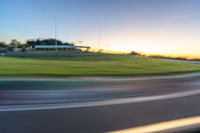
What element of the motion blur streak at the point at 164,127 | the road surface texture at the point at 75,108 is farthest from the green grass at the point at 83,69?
the motion blur streak at the point at 164,127

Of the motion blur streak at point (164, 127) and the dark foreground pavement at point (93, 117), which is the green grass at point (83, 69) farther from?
the motion blur streak at point (164, 127)

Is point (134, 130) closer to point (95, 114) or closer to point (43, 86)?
point (95, 114)

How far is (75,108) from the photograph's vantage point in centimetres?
812

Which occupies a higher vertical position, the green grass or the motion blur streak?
the motion blur streak

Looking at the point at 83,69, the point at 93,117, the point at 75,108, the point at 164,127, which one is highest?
the point at 164,127

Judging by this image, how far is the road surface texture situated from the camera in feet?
20.0

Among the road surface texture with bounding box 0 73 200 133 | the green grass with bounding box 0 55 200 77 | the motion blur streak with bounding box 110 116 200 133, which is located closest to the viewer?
the motion blur streak with bounding box 110 116 200 133

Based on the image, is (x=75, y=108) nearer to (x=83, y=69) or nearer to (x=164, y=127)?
(x=164, y=127)

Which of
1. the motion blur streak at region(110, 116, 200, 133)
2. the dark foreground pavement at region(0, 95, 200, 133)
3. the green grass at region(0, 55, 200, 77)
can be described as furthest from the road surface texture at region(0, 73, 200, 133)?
the green grass at region(0, 55, 200, 77)

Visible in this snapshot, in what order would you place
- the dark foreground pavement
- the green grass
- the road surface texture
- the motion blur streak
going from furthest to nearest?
1. the green grass
2. the road surface texture
3. the dark foreground pavement
4. the motion blur streak

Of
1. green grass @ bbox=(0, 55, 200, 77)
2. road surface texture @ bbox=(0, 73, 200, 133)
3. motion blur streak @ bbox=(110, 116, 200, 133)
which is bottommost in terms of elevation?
green grass @ bbox=(0, 55, 200, 77)

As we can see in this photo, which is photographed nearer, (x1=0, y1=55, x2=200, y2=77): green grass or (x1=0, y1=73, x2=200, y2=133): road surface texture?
(x1=0, y1=73, x2=200, y2=133): road surface texture

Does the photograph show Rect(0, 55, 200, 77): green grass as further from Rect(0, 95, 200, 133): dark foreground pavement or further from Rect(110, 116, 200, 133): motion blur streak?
Rect(110, 116, 200, 133): motion blur streak

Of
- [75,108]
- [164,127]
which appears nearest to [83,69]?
[75,108]
